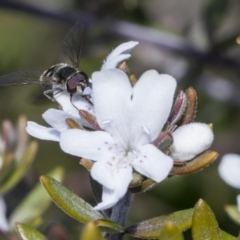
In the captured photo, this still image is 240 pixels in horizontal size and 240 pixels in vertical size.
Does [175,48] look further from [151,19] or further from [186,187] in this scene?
[186,187]

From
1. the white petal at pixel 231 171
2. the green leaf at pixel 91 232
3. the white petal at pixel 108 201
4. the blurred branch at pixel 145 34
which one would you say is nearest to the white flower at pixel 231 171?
the white petal at pixel 231 171

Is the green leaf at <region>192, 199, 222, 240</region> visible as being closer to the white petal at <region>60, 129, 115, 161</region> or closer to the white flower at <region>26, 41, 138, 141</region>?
the white petal at <region>60, 129, 115, 161</region>

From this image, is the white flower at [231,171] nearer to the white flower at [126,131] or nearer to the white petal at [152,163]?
the white flower at [126,131]

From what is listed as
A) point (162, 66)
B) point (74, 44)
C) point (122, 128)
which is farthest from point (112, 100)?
point (162, 66)

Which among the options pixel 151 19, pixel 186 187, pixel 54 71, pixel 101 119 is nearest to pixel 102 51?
pixel 151 19

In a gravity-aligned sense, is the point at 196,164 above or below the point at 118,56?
below

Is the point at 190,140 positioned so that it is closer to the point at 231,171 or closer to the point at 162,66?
the point at 231,171
